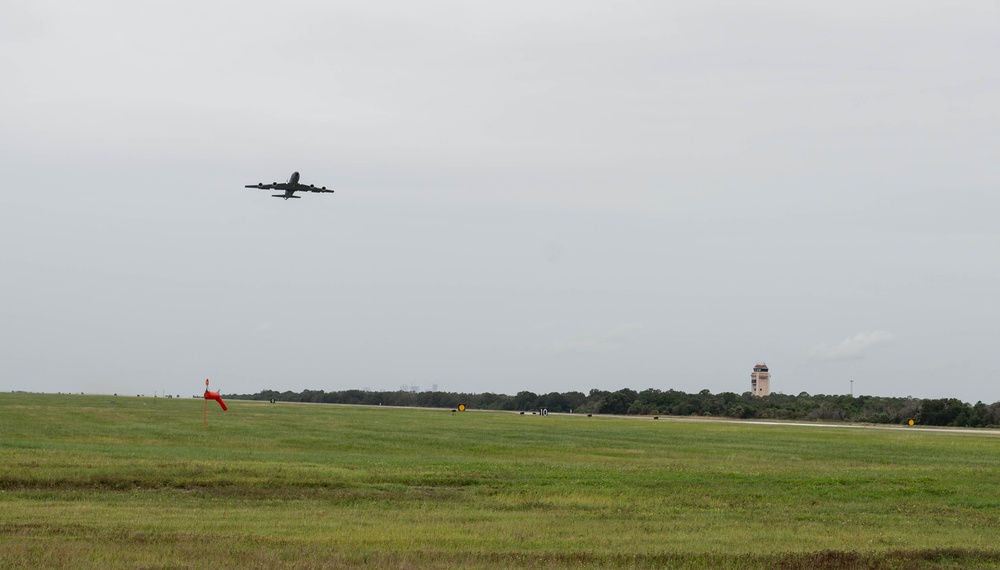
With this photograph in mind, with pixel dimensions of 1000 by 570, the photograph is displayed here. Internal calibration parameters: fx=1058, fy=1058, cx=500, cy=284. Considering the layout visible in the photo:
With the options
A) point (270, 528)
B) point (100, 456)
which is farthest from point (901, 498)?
point (100, 456)

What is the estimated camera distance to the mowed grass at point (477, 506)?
17.8 metres

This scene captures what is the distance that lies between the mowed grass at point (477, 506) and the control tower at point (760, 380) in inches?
5127

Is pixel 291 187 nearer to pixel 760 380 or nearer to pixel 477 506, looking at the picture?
pixel 477 506

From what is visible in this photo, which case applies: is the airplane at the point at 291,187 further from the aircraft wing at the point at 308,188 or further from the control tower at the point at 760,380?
the control tower at the point at 760,380

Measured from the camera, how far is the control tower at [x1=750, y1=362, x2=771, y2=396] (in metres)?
177

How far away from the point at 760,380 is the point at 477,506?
15926cm

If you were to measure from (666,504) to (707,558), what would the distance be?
345 inches

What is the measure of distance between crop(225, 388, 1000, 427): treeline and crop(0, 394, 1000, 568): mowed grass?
198 feet

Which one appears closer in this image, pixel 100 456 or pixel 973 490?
pixel 973 490

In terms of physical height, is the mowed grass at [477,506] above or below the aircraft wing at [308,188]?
below

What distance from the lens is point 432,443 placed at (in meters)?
51.7

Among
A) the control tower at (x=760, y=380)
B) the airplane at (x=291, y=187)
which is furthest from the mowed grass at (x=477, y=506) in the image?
the control tower at (x=760, y=380)

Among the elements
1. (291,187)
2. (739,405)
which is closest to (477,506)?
(291,187)

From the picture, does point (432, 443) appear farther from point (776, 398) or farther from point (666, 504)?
point (776, 398)
